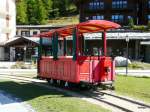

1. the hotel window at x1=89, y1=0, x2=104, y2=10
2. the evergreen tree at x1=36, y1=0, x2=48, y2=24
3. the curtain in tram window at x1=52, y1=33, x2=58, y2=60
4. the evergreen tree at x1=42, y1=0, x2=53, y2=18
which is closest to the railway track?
the curtain in tram window at x1=52, y1=33, x2=58, y2=60

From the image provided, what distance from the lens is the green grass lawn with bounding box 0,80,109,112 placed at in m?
16.7

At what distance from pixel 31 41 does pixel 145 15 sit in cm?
2556

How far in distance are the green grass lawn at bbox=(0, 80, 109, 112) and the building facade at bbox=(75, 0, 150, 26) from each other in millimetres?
65438

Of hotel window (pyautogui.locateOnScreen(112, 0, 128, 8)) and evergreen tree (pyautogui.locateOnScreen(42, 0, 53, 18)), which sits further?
evergreen tree (pyautogui.locateOnScreen(42, 0, 53, 18))

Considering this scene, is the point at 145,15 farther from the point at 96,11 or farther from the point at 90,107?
the point at 90,107

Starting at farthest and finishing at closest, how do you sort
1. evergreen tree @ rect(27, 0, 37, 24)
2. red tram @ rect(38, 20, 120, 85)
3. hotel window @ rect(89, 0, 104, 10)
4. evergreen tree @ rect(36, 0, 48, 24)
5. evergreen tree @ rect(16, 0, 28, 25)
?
1. evergreen tree @ rect(27, 0, 37, 24)
2. evergreen tree @ rect(36, 0, 48, 24)
3. evergreen tree @ rect(16, 0, 28, 25)
4. hotel window @ rect(89, 0, 104, 10)
5. red tram @ rect(38, 20, 120, 85)

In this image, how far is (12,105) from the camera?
60.9 feet

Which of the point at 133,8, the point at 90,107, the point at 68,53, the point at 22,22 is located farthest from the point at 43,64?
the point at 22,22

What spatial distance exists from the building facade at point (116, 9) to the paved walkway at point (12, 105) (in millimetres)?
68323

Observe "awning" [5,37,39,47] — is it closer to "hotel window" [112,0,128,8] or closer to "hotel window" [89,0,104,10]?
"hotel window" [89,0,104,10]

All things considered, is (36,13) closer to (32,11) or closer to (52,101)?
(32,11)

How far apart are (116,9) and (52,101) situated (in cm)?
7059

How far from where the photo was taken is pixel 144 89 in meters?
22.7

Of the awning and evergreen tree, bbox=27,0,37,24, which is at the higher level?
evergreen tree, bbox=27,0,37,24
